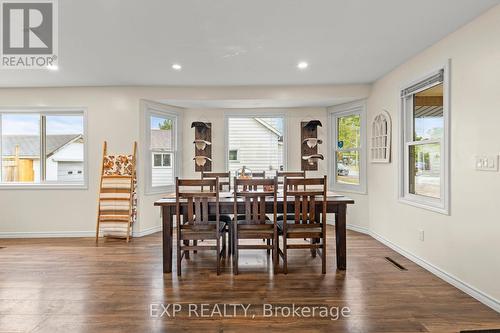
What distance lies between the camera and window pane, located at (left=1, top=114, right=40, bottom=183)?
5074 millimetres

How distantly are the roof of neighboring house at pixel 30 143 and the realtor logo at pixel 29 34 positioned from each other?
1.48 meters

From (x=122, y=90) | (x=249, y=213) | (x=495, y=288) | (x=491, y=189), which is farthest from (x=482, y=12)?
(x=122, y=90)

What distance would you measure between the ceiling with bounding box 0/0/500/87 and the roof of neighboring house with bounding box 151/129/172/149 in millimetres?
1055

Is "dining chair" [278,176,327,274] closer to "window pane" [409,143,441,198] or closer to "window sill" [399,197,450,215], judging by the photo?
"window sill" [399,197,450,215]

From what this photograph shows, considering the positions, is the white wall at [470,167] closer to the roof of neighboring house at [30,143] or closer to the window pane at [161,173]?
the window pane at [161,173]

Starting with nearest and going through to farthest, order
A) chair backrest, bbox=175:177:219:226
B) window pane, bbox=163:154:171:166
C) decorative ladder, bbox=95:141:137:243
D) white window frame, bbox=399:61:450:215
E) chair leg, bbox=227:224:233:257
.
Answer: white window frame, bbox=399:61:450:215 < chair backrest, bbox=175:177:219:226 < chair leg, bbox=227:224:233:257 < decorative ladder, bbox=95:141:137:243 < window pane, bbox=163:154:171:166

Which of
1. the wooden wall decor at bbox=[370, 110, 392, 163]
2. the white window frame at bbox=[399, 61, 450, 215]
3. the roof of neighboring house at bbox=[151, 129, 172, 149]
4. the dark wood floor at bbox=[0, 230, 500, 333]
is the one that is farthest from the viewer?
the roof of neighboring house at bbox=[151, 129, 172, 149]

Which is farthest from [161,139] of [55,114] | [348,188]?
[348,188]

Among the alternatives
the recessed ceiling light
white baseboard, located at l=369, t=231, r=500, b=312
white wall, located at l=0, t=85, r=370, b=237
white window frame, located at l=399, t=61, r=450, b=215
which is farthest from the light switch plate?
white wall, located at l=0, t=85, r=370, b=237

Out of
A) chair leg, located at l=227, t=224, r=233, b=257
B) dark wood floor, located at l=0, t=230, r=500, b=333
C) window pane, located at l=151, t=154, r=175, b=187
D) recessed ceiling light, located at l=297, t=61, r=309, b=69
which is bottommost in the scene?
dark wood floor, located at l=0, t=230, r=500, b=333

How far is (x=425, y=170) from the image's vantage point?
3.60 m

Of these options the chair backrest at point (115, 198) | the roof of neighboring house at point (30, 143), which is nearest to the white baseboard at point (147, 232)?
the chair backrest at point (115, 198)

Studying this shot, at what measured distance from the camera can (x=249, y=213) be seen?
3277mm

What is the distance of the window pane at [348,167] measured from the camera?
17.5 feet
